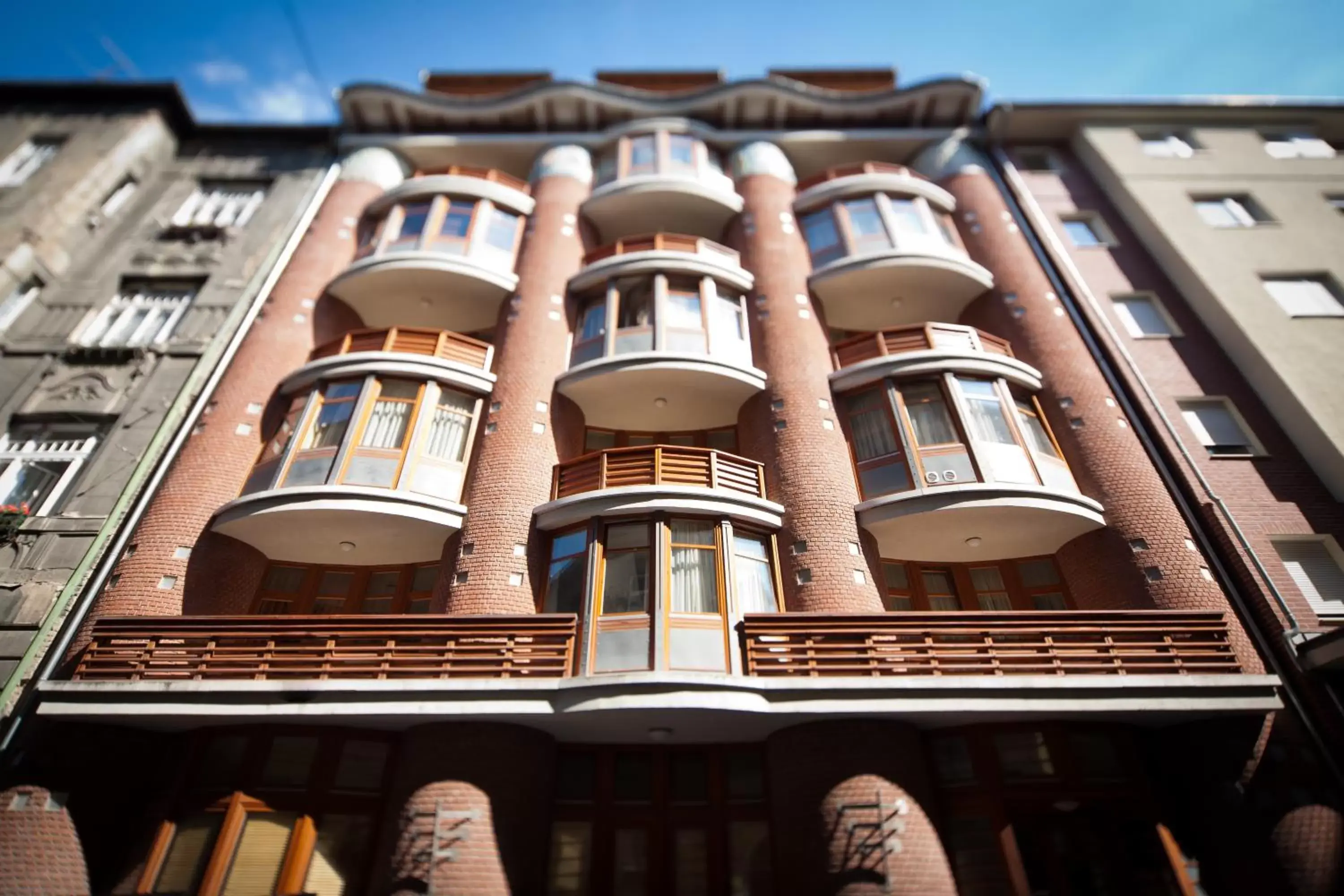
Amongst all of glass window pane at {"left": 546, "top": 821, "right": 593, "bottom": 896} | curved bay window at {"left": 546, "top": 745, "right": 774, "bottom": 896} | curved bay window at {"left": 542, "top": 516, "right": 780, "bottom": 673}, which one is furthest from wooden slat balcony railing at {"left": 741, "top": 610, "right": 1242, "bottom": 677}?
glass window pane at {"left": 546, "top": 821, "right": 593, "bottom": 896}

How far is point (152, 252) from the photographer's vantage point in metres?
19.5

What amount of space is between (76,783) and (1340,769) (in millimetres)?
19699

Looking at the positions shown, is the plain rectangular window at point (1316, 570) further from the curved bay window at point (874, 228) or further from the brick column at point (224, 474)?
the brick column at point (224, 474)

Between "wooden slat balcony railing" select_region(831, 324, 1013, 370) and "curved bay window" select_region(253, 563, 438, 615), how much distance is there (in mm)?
10794

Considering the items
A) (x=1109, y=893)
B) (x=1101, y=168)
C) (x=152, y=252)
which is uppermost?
(x=1101, y=168)

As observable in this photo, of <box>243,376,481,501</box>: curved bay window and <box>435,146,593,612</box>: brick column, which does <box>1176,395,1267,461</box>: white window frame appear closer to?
<box>435,146,593,612</box>: brick column

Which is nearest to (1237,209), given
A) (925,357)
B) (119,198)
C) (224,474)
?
(925,357)

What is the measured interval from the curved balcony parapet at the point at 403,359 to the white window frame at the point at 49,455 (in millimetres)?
4459

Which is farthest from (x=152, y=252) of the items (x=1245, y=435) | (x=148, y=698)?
(x=1245, y=435)

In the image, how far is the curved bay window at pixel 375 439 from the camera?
13.4 meters

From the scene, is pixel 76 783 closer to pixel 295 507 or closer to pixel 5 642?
pixel 5 642

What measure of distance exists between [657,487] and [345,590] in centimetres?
735

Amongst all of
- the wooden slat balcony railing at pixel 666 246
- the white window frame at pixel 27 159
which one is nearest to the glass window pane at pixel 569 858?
the wooden slat balcony railing at pixel 666 246

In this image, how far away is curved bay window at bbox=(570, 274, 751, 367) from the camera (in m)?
15.8
